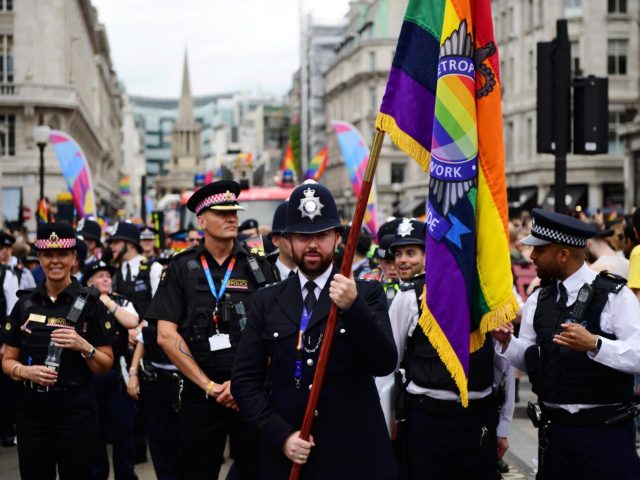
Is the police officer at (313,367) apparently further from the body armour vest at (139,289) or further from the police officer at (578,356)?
the body armour vest at (139,289)

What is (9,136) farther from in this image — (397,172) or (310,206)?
(310,206)

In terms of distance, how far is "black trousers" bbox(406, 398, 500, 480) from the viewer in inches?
228

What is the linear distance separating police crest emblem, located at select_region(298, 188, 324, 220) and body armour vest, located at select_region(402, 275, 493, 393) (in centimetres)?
149

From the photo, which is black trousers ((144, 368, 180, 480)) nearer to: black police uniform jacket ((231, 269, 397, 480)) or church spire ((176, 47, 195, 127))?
black police uniform jacket ((231, 269, 397, 480))

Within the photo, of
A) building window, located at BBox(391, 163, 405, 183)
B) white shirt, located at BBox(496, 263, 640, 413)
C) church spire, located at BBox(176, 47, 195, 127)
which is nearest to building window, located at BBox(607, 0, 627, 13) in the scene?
building window, located at BBox(391, 163, 405, 183)

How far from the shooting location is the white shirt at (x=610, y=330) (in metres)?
5.27

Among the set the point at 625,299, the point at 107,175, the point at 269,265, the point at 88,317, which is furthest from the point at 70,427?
the point at 107,175

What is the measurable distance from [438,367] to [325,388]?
1.41 m

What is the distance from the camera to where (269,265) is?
22.0ft

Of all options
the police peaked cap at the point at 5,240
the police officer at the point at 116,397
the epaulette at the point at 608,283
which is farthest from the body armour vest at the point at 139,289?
the epaulette at the point at 608,283

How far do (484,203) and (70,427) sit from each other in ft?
10.0

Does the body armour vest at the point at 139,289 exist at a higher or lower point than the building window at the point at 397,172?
lower

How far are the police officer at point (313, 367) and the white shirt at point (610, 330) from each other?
132cm

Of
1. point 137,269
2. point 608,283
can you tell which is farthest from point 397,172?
point 608,283
